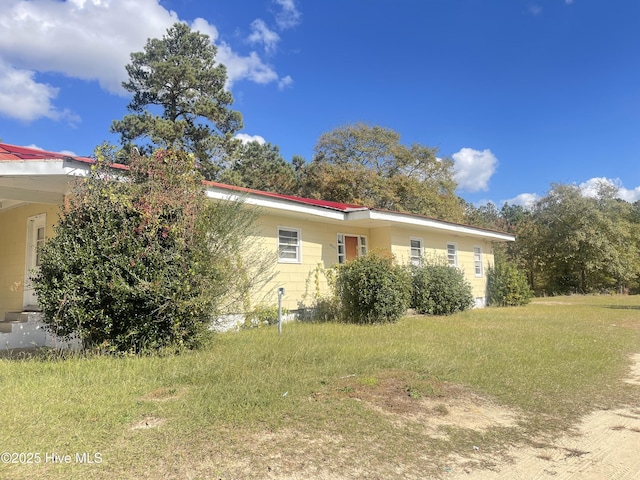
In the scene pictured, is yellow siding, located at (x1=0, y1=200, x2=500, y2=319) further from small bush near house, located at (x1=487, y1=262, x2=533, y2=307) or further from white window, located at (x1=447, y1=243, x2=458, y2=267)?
small bush near house, located at (x1=487, y1=262, x2=533, y2=307)

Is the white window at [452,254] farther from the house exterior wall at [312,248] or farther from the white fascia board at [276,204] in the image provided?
the white fascia board at [276,204]

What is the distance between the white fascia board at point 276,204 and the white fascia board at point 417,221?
24.9 inches

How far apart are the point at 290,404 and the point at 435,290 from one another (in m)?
9.93

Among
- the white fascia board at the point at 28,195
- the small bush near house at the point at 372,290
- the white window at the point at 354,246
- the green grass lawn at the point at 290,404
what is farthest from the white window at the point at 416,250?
the white fascia board at the point at 28,195

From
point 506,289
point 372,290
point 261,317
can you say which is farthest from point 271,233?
point 506,289

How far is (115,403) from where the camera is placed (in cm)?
430

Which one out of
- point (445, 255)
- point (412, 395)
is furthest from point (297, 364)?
point (445, 255)

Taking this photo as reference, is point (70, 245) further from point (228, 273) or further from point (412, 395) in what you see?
point (412, 395)

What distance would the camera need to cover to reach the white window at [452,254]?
16984mm

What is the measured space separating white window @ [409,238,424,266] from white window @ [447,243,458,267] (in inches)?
83.9

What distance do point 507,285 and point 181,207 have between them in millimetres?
16031

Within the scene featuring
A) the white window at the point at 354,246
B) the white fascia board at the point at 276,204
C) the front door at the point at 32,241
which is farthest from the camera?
the white window at the point at 354,246

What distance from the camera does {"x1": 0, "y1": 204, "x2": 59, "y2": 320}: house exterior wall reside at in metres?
9.76

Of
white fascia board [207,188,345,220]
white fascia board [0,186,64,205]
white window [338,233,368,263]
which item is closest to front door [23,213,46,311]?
white fascia board [0,186,64,205]
